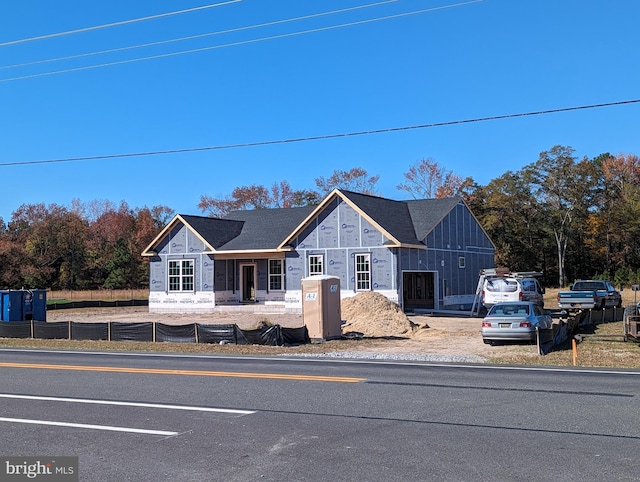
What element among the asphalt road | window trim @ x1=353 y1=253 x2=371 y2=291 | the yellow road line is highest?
window trim @ x1=353 y1=253 x2=371 y2=291

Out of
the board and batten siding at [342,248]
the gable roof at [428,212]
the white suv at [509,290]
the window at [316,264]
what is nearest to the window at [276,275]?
the board and batten siding at [342,248]

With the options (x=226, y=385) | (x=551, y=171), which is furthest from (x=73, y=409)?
(x=551, y=171)

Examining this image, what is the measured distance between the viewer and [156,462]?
23.0 feet

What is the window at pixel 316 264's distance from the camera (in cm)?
3591

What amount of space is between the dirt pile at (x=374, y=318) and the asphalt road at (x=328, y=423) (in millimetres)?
11071

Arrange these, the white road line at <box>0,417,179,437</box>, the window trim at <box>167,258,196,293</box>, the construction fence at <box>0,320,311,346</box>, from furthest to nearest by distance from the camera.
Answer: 1. the window trim at <box>167,258,196,293</box>
2. the construction fence at <box>0,320,311,346</box>
3. the white road line at <box>0,417,179,437</box>

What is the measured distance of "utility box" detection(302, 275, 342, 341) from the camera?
75.7 feet

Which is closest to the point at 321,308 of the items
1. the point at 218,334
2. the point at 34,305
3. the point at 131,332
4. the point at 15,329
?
the point at 218,334

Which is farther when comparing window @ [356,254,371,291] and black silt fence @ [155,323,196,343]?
window @ [356,254,371,291]

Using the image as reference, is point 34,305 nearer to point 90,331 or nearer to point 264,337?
point 90,331

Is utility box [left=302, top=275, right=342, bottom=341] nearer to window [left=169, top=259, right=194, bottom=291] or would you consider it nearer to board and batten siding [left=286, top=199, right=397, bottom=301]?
board and batten siding [left=286, top=199, right=397, bottom=301]

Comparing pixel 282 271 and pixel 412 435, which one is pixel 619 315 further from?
pixel 412 435

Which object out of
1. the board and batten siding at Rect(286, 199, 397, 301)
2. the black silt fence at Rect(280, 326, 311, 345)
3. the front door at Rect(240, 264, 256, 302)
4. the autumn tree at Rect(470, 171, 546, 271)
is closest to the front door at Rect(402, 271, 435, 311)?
the board and batten siding at Rect(286, 199, 397, 301)

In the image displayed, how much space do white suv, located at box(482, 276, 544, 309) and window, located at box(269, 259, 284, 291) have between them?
13.4 meters
